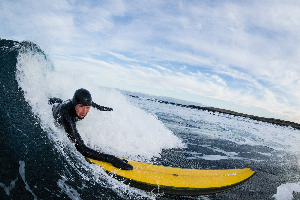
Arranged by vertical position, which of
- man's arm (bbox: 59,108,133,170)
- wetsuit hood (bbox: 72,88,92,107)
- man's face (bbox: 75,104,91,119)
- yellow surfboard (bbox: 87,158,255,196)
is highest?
wetsuit hood (bbox: 72,88,92,107)

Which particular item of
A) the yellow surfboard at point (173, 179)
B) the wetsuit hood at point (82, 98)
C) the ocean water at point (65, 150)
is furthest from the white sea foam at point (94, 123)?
the wetsuit hood at point (82, 98)

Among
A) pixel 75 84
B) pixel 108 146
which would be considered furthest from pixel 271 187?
pixel 75 84

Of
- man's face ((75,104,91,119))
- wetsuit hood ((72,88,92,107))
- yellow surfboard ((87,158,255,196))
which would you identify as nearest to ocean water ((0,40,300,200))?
yellow surfboard ((87,158,255,196))

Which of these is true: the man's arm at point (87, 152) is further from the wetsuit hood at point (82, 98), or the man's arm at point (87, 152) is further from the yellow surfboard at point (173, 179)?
the wetsuit hood at point (82, 98)

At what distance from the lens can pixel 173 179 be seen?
3.79m

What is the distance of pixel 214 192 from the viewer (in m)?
3.89

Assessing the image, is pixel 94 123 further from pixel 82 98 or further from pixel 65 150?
pixel 82 98

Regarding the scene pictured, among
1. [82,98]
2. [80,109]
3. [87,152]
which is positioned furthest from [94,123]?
[87,152]

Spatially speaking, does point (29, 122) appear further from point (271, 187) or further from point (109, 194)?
point (271, 187)

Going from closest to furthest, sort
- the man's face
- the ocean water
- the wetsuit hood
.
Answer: the ocean water
the wetsuit hood
the man's face

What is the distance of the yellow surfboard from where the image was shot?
11.3ft

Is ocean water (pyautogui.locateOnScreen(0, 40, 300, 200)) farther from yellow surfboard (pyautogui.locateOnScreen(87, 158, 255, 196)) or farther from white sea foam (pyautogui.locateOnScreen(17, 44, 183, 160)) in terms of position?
yellow surfboard (pyautogui.locateOnScreen(87, 158, 255, 196))

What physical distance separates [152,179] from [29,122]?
3.93 meters

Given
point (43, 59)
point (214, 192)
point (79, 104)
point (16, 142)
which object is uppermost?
point (43, 59)
